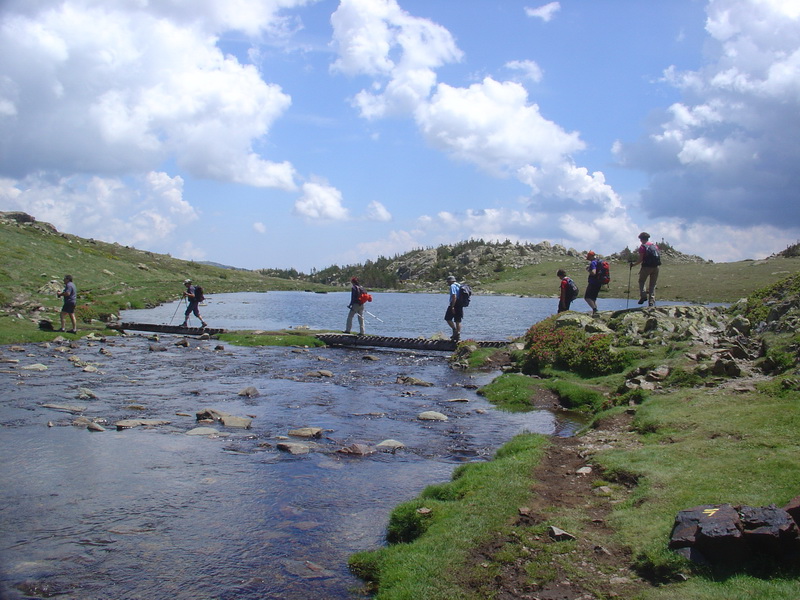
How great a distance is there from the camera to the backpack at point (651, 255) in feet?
86.9

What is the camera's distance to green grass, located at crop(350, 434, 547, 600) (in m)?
8.16

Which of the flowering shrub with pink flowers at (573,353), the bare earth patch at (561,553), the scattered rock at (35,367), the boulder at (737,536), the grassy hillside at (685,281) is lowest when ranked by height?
the scattered rock at (35,367)

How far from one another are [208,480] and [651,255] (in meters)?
21.8

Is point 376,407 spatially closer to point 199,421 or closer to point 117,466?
point 199,421

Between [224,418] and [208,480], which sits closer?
[208,480]

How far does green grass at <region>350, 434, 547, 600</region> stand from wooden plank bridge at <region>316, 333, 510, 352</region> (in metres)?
24.7

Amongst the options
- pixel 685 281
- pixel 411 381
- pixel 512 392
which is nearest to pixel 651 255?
pixel 512 392

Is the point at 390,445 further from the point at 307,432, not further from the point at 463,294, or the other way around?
the point at 463,294

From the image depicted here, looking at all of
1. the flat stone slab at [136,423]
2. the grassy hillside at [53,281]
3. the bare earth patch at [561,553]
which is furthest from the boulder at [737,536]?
the grassy hillside at [53,281]

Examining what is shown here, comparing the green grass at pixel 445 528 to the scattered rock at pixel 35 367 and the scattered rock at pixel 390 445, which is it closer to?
the scattered rock at pixel 390 445

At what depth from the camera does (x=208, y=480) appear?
13.0 metres

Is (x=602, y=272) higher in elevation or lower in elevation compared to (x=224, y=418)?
higher

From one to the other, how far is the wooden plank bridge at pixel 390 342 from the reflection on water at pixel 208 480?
12.6m

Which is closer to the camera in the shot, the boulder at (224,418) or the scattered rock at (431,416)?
the boulder at (224,418)
